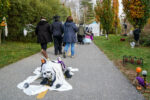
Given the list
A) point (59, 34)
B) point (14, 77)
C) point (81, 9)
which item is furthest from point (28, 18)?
point (81, 9)

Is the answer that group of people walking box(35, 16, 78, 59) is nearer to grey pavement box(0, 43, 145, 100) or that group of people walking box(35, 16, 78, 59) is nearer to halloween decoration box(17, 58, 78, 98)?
grey pavement box(0, 43, 145, 100)

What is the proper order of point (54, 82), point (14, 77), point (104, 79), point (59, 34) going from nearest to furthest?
point (54, 82), point (104, 79), point (14, 77), point (59, 34)

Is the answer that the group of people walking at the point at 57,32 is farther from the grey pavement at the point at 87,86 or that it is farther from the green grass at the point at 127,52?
the grey pavement at the point at 87,86

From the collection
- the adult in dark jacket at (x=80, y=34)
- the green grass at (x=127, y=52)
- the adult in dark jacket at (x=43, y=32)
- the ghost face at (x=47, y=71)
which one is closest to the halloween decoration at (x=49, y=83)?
the ghost face at (x=47, y=71)

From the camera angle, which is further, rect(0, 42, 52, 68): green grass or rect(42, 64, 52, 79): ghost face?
rect(0, 42, 52, 68): green grass

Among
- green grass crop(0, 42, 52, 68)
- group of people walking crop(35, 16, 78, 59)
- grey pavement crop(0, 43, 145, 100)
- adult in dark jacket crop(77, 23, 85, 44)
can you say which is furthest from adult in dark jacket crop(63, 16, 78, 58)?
adult in dark jacket crop(77, 23, 85, 44)

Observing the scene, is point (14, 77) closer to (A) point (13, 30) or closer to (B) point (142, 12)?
(B) point (142, 12)

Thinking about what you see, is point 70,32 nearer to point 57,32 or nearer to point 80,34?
point 57,32

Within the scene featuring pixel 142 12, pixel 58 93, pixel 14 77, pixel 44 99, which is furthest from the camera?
pixel 142 12

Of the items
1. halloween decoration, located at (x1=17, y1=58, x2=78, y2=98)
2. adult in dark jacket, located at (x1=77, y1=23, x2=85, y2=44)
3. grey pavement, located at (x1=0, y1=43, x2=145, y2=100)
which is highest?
adult in dark jacket, located at (x1=77, y1=23, x2=85, y2=44)

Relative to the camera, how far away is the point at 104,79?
527 centimetres

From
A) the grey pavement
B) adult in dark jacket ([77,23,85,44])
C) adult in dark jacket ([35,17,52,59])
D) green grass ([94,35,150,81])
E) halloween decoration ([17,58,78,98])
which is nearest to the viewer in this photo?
the grey pavement

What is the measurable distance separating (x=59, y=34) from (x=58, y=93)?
18.4ft

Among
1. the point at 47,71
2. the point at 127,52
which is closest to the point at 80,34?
the point at 127,52
